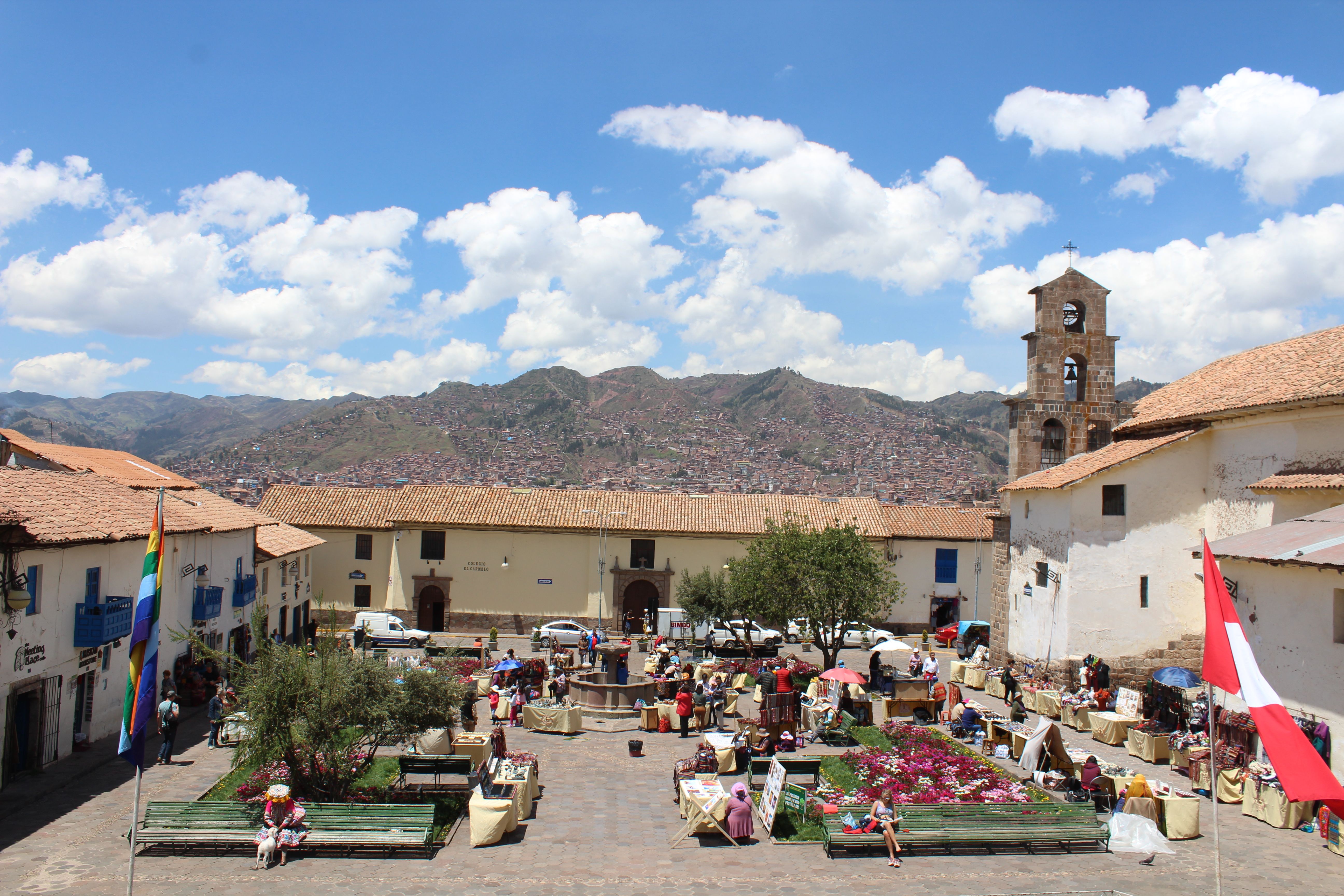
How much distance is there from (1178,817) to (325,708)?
1213 centimetres

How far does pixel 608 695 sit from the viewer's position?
2048 centimetres

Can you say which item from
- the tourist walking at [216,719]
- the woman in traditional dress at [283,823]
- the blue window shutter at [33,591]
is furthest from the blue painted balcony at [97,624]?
the woman in traditional dress at [283,823]

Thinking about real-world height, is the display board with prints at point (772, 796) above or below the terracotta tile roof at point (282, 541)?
below

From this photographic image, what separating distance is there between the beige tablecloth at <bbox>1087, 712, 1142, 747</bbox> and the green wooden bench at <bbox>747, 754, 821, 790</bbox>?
23.0 feet

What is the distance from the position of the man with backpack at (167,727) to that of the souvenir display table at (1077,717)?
1861 centimetres

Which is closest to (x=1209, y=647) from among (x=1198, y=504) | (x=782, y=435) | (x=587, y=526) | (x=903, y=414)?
(x=1198, y=504)

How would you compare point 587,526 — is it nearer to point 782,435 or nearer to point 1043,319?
point 1043,319

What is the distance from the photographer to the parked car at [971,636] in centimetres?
3161

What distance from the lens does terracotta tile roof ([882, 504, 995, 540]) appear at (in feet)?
123

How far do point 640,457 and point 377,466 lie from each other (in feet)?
129

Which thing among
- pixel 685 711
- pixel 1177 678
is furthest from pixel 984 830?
pixel 1177 678

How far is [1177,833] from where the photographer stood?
1216 centimetres

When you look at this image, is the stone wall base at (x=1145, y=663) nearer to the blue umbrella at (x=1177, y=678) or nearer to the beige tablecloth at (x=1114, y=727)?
the blue umbrella at (x=1177, y=678)

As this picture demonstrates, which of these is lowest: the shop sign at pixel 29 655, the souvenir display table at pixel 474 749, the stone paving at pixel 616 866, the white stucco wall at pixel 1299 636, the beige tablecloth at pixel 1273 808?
the stone paving at pixel 616 866
